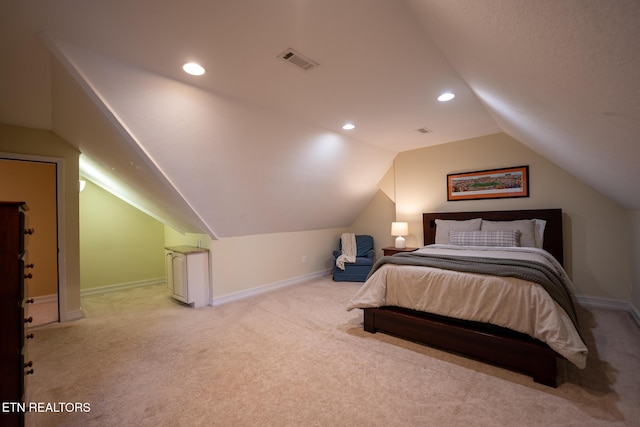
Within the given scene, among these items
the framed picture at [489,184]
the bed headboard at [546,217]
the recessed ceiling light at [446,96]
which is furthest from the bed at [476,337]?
the recessed ceiling light at [446,96]

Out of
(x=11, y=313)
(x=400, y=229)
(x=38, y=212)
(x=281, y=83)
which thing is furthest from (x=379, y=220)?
(x=38, y=212)

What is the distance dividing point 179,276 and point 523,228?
4.45 meters

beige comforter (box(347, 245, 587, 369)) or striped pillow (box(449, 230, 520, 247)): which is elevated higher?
striped pillow (box(449, 230, 520, 247))

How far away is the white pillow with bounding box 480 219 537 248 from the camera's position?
3510mm

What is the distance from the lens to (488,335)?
212cm

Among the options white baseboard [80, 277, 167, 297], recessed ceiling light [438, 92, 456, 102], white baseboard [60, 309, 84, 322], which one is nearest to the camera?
recessed ceiling light [438, 92, 456, 102]

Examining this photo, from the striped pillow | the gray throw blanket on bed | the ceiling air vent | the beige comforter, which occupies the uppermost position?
the ceiling air vent

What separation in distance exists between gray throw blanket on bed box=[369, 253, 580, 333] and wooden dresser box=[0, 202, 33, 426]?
98.8 inches

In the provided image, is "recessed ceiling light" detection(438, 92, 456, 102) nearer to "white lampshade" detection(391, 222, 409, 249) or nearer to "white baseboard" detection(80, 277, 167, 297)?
"white lampshade" detection(391, 222, 409, 249)

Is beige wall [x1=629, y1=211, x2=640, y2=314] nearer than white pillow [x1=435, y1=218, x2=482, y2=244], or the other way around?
beige wall [x1=629, y1=211, x2=640, y2=314]

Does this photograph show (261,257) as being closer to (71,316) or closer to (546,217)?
(71,316)

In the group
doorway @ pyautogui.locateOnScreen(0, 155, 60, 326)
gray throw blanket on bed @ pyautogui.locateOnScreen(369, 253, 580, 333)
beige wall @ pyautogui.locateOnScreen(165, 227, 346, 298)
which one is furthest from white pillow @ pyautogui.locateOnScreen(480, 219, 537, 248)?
doorway @ pyautogui.locateOnScreen(0, 155, 60, 326)

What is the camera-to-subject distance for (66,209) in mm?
3221

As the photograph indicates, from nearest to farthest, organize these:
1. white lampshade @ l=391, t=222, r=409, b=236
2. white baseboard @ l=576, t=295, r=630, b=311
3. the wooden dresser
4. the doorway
Result: the wooden dresser < white baseboard @ l=576, t=295, r=630, b=311 < the doorway < white lampshade @ l=391, t=222, r=409, b=236
